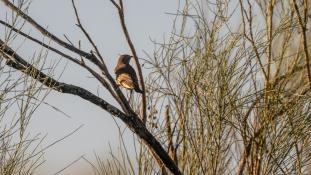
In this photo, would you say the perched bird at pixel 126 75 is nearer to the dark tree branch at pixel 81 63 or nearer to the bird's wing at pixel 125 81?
the bird's wing at pixel 125 81

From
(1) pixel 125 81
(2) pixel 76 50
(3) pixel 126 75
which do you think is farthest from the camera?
(3) pixel 126 75

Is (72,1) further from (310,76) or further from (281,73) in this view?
(281,73)

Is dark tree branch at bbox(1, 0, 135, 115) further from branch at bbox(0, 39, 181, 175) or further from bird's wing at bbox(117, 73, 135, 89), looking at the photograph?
bird's wing at bbox(117, 73, 135, 89)

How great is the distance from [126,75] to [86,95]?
1.14 m

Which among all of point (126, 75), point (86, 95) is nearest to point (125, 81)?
point (126, 75)

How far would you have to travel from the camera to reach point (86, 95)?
10.0 ft

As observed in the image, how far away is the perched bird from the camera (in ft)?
12.4

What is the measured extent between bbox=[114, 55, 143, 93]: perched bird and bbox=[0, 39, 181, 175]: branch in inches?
17.7

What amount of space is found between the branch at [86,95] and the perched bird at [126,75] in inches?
17.7

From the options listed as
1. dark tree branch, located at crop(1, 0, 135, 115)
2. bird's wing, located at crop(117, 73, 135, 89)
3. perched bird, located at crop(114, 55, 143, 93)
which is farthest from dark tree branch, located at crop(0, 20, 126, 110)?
bird's wing, located at crop(117, 73, 135, 89)

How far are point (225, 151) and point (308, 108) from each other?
718 mm

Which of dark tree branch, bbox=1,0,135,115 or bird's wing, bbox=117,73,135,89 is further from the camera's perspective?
bird's wing, bbox=117,73,135,89

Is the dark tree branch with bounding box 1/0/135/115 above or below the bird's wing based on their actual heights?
below

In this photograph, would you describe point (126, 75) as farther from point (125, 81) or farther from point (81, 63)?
point (81, 63)
